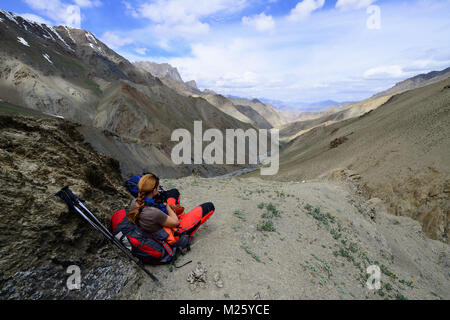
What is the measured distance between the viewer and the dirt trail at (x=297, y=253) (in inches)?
141

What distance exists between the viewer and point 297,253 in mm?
4938

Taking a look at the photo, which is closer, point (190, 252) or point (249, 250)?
point (190, 252)

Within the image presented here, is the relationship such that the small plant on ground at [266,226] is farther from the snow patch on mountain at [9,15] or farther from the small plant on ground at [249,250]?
the snow patch on mountain at [9,15]

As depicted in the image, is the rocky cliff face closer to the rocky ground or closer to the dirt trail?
the rocky ground

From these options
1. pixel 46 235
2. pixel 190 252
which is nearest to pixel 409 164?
pixel 190 252

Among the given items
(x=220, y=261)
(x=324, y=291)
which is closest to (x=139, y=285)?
(x=220, y=261)

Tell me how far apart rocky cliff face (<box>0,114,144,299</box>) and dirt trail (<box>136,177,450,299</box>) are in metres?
0.57

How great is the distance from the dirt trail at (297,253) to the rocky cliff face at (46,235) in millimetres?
575

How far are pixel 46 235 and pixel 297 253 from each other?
14.3 ft

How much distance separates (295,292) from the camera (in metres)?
3.75

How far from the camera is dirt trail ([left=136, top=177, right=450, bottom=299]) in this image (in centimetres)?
358

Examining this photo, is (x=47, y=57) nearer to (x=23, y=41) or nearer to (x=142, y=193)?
(x=23, y=41)

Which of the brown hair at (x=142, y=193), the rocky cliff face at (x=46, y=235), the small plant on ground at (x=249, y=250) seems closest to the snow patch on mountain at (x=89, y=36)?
the rocky cliff face at (x=46, y=235)
